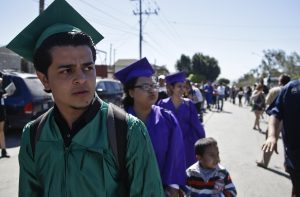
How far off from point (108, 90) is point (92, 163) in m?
13.1

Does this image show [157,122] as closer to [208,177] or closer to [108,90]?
[208,177]

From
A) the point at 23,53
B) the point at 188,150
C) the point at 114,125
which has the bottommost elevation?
the point at 188,150

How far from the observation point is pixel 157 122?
9.38 ft

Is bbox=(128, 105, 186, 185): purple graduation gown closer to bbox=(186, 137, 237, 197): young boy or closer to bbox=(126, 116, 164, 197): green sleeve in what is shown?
bbox=(186, 137, 237, 197): young boy

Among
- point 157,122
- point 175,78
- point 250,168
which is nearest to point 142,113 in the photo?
point 157,122

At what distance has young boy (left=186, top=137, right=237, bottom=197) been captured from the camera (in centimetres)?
331

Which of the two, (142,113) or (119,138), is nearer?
(119,138)

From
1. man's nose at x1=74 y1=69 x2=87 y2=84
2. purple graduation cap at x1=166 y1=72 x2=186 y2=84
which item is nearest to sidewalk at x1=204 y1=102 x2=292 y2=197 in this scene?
purple graduation cap at x1=166 y1=72 x2=186 y2=84

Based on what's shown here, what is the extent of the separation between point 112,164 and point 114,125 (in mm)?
187

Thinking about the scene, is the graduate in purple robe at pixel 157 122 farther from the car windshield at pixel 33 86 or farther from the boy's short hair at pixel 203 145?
the car windshield at pixel 33 86

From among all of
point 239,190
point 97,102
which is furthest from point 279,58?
point 97,102

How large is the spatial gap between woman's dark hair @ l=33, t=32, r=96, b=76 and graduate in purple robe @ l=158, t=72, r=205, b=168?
2.82m

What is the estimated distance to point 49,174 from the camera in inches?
66.3

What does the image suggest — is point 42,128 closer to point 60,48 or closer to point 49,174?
point 49,174
